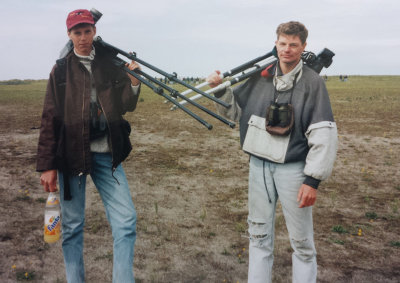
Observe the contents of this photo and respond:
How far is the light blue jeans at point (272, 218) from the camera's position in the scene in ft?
10.3

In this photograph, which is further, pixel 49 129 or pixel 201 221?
pixel 201 221

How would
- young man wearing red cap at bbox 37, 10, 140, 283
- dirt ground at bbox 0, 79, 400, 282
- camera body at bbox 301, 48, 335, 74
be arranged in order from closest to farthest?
young man wearing red cap at bbox 37, 10, 140, 283 < camera body at bbox 301, 48, 335, 74 < dirt ground at bbox 0, 79, 400, 282

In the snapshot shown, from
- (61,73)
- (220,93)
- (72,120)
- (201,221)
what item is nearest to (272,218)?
(220,93)

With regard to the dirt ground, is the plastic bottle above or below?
above

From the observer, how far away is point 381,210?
6203 millimetres

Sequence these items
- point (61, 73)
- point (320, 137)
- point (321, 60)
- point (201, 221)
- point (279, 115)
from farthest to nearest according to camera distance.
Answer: point (201, 221)
point (321, 60)
point (61, 73)
point (279, 115)
point (320, 137)

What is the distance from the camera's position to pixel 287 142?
3.07m

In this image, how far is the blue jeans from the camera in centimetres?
318

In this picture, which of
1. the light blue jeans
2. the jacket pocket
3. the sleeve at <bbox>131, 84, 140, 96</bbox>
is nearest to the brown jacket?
the sleeve at <bbox>131, 84, 140, 96</bbox>

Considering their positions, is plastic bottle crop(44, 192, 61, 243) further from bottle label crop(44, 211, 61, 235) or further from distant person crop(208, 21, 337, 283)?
distant person crop(208, 21, 337, 283)

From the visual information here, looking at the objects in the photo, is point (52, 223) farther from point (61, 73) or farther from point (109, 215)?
point (61, 73)

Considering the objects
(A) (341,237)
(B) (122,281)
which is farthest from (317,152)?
(A) (341,237)

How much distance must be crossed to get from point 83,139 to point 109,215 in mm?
789

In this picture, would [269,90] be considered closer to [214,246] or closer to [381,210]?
[214,246]
